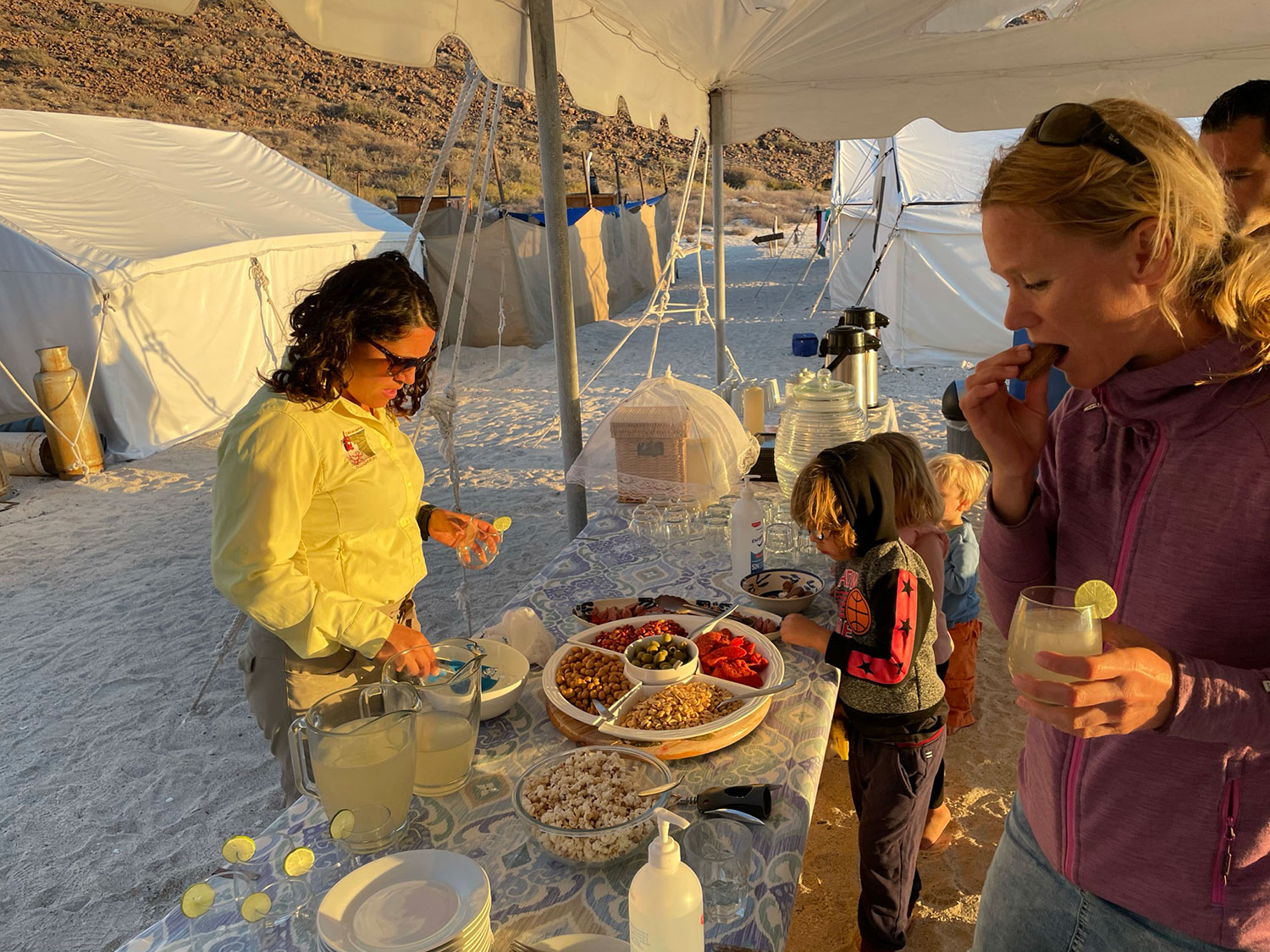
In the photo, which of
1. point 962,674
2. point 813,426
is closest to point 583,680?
point 813,426

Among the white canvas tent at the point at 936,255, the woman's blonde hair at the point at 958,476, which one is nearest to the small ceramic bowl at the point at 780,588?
the woman's blonde hair at the point at 958,476

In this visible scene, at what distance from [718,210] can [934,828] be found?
17.1 ft

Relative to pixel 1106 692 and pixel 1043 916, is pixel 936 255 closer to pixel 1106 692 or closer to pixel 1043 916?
pixel 1043 916

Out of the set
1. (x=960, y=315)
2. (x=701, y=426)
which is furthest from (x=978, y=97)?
(x=960, y=315)

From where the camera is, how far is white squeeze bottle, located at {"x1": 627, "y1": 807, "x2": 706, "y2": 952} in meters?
1.04

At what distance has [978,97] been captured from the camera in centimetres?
515

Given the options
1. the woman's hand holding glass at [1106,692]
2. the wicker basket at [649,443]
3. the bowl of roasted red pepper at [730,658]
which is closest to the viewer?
the woman's hand holding glass at [1106,692]

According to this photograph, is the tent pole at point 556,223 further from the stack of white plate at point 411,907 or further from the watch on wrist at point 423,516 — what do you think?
the stack of white plate at point 411,907

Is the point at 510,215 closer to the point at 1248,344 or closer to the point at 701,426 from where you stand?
the point at 701,426

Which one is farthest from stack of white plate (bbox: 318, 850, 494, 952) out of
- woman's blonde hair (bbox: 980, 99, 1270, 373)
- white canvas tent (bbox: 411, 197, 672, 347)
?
white canvas tent (bbox: 411, 197, 672, 347)

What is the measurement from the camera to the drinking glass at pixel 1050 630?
3.55 ft

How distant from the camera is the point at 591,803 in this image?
4.63ft

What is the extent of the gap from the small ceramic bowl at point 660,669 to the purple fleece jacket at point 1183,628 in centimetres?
78

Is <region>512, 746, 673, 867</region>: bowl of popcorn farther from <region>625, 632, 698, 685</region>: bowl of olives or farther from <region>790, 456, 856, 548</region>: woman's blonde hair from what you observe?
<region>790, 456, 856, 548</region>: woman's blonde hair
